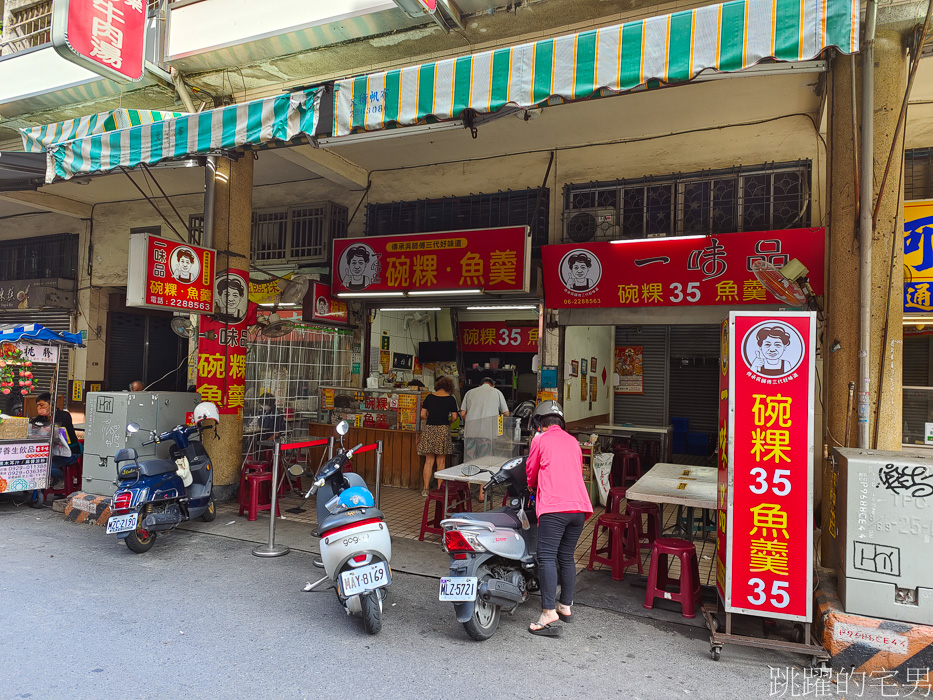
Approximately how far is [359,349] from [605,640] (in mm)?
7566

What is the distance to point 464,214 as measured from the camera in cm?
987

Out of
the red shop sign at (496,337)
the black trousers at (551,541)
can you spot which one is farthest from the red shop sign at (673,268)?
the black trousers at (551,541)

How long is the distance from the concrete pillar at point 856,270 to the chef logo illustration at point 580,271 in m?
3.76

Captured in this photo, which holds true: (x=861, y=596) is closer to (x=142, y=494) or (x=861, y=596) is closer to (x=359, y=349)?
(x=142, y=494)

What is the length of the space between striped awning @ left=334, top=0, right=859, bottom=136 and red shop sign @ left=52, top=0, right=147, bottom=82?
294 cm

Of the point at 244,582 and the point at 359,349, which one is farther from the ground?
the point at 359,349

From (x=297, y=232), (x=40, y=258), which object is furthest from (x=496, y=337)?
(x=40, y=258)

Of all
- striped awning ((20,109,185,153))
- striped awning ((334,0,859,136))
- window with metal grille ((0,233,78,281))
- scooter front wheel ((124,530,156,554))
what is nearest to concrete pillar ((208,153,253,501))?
striped awning ((20,109,185,153))

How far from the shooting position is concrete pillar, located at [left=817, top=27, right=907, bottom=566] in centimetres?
464

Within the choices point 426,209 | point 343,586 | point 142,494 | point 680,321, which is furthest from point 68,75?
point 680,321

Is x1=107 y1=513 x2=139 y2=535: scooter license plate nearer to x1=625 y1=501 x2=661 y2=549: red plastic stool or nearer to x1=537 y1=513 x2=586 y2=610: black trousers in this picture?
x1=537 y1=513 x2=586 y2=610: black trousers

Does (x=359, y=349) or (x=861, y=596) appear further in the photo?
(x=359, y=349)

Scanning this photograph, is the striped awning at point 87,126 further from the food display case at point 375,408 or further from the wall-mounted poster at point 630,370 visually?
the wall-mounted poster at point 630,370

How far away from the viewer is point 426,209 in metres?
10.1
